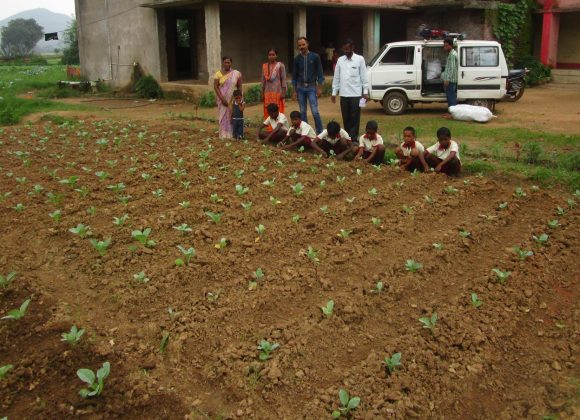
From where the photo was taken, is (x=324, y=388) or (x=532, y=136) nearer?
(x=324, y=388)

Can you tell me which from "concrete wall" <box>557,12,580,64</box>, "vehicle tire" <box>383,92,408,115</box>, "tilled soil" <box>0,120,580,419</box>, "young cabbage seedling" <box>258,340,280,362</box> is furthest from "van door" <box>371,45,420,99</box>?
"concrete wall" <box>557,12,580,64</box>

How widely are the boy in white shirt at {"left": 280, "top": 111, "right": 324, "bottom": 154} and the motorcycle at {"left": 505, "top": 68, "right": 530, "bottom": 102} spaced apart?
7.96 metres

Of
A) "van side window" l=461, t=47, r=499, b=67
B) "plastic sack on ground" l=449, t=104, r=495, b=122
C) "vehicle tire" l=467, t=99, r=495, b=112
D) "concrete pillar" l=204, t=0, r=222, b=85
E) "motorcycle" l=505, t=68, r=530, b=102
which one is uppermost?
"concrete pillar" l=204, t=0, r=222, b=85

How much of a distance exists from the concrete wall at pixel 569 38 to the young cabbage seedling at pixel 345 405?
22105 mm

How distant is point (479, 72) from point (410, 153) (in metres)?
6.13

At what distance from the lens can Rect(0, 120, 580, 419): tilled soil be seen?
299cm

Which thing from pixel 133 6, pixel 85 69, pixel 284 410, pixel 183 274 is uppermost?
pixel 133 6

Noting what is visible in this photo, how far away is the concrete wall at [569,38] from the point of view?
21.1 metres

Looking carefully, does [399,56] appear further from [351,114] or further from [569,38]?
[569,38]

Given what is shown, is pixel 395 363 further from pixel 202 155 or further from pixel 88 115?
pixel 88 115

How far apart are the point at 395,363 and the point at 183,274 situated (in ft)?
5.89

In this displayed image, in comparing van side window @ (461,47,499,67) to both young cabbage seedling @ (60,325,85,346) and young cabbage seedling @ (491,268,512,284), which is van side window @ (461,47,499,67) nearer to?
young cabbage seedling @ (491,268,512,284)

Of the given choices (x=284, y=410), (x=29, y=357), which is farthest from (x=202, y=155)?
(x=284, y=410)

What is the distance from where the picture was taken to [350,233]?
16.6 ft
